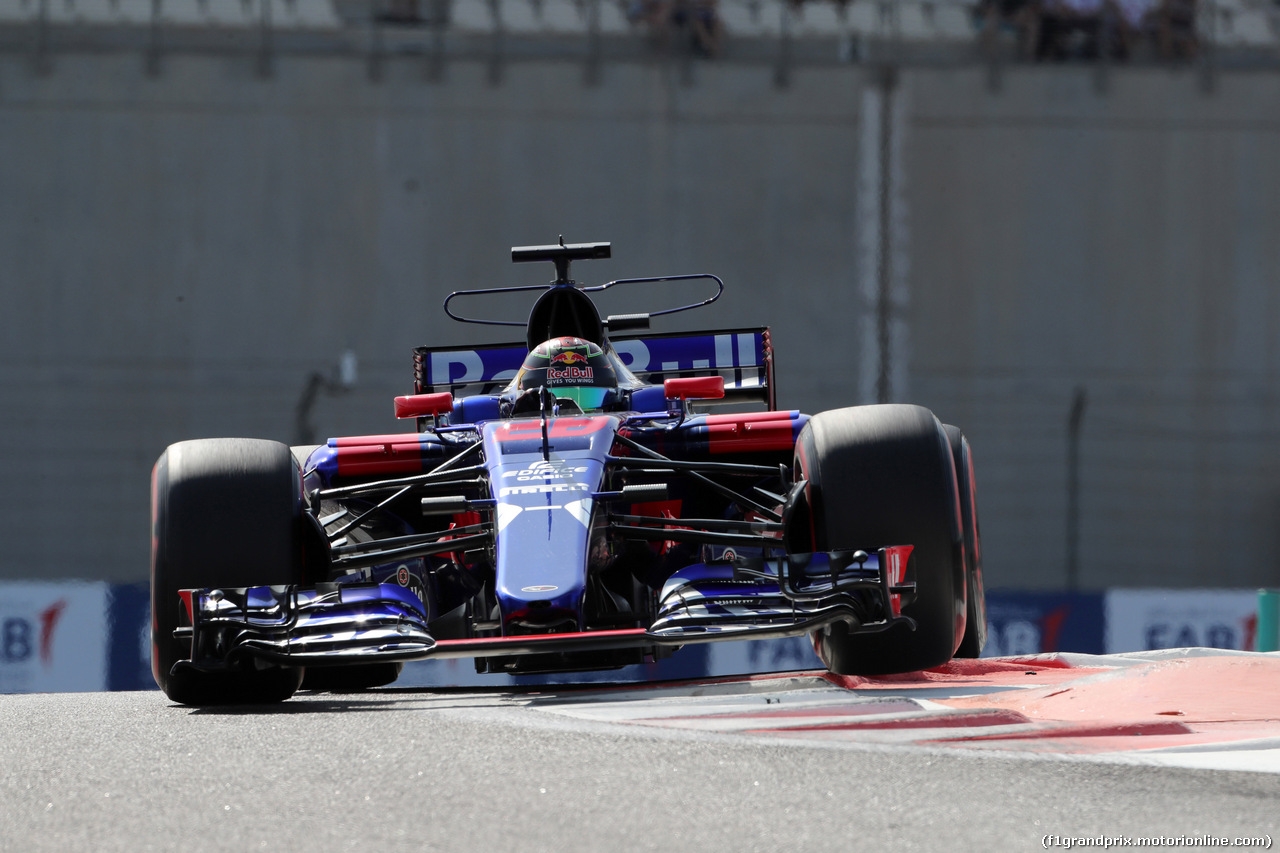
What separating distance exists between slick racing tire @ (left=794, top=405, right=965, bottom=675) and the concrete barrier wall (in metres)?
13.1

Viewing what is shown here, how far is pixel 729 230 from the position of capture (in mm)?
18562

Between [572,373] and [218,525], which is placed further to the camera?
[572,373]

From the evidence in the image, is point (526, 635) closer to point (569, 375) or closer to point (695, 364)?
point (569, 375)

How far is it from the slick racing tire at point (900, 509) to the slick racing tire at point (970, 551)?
635 millimetres

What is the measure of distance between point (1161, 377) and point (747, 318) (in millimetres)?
4751

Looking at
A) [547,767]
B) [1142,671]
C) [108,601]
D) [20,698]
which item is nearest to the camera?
[547,767]

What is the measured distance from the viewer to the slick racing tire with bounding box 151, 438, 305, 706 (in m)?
4.24

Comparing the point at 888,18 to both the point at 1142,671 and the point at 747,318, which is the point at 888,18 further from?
the point at 1142,671

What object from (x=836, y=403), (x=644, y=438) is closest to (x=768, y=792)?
(x=644, y=438)

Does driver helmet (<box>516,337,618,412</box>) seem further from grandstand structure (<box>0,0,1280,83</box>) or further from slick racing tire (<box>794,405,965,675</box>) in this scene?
grandstand structure (<box>0,0,1280,83</box>)

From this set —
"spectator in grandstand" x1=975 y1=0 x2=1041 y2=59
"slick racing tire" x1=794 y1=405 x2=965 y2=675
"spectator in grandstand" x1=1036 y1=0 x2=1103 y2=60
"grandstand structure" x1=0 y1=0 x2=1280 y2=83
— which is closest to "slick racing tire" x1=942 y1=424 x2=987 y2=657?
"slick racing tire" x1=794 y1=405 x2=965 y2=675

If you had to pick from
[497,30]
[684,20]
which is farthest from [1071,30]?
[497,30]

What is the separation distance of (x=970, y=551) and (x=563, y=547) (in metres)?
1.39

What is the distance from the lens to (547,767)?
2990mm
